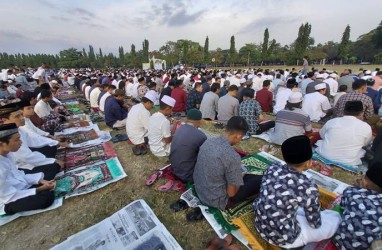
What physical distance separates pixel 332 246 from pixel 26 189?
3.72 metres

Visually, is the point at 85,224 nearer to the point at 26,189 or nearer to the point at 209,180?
the point at 26,189

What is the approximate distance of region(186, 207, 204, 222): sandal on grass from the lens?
2.68 m

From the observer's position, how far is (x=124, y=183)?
11.9 ft

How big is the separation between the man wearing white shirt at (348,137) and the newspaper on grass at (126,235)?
3208mm

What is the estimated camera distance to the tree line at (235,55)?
4700 centimetres

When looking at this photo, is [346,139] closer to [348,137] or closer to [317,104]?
[348,137]

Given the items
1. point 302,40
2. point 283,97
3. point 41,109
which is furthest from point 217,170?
point 302,40

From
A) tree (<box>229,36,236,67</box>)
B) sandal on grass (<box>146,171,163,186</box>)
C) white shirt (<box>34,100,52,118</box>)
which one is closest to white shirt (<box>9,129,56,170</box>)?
sandal on grass (<box>146,171,163,186</box>)

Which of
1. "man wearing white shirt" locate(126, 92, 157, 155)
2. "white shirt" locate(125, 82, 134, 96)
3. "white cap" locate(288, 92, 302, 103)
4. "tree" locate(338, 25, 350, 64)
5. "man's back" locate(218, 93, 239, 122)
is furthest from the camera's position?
"tree" locate(338, 25, 350, 64)

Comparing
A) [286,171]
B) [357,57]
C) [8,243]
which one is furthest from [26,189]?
[357,57]

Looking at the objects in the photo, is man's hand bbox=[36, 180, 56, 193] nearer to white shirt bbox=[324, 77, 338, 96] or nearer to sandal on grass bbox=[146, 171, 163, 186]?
sandal on grass bbox=[146, 171, 163, 186]

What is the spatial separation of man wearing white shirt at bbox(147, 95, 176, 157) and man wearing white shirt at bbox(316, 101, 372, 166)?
292cm

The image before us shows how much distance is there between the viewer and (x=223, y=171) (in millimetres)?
2355

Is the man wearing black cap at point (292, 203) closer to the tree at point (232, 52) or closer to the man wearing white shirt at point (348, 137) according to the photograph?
the man wearing white shirt at point (348, 137)
